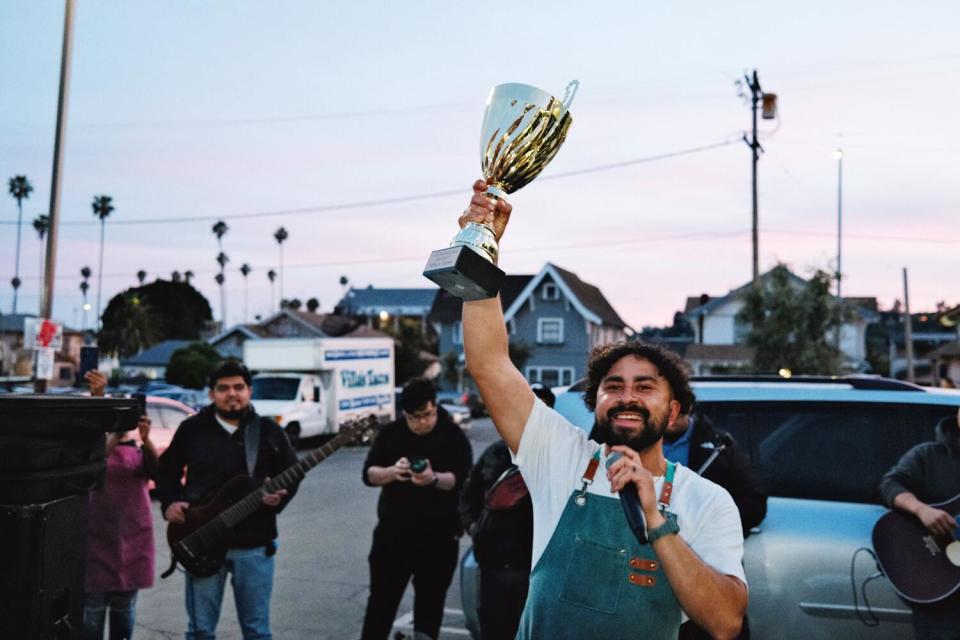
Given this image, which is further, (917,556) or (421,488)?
(421,488)

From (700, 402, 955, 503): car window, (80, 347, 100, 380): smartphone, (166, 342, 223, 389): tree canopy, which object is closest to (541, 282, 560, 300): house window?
(166, 342, 223, 389): tree canopy

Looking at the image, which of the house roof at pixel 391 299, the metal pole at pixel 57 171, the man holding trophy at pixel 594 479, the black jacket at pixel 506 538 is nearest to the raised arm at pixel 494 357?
the man holding trophy at pixel 594 479

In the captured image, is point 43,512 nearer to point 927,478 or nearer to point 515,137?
point 515,137

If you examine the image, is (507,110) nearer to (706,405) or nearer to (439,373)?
(706,405)

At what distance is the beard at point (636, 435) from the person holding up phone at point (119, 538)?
3.14 meters

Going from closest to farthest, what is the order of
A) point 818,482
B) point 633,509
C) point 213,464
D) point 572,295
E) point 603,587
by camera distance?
point 633,509
point 603,587
point 818,482
point 213,464
point 572,295

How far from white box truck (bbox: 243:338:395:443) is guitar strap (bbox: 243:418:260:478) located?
16045 millimetres

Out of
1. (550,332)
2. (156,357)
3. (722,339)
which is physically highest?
(722,339)

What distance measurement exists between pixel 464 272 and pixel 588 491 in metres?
0.65

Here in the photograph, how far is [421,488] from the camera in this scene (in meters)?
5.06

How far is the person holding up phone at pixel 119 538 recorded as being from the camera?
15.4 feet

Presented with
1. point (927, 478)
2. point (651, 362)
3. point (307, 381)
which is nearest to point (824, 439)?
point (927, 478)

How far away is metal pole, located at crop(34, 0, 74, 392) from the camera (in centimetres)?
1446

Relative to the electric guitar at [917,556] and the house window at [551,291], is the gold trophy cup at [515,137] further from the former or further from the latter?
the house window at [551,291]
